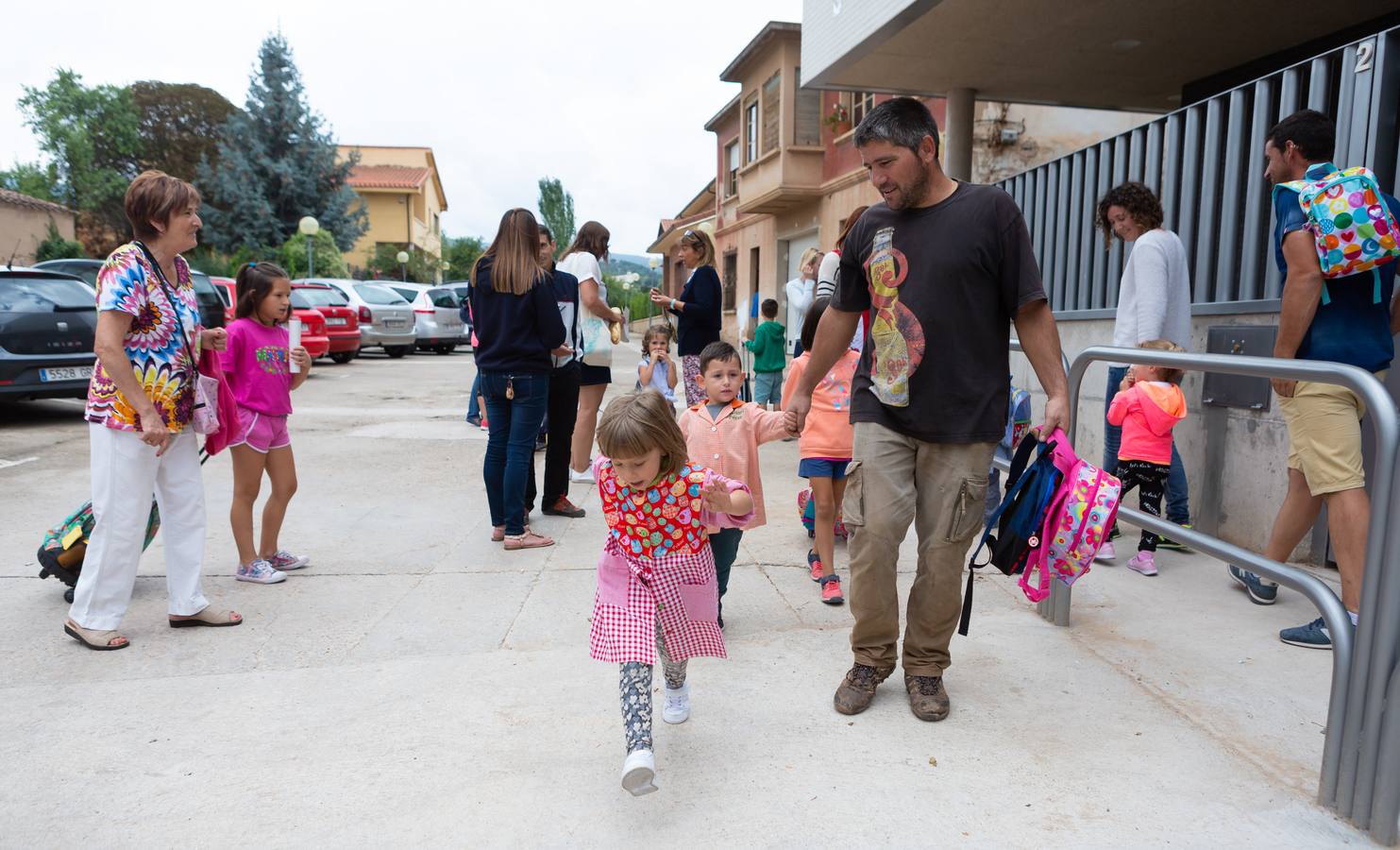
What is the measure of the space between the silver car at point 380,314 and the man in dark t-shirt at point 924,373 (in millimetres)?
17452

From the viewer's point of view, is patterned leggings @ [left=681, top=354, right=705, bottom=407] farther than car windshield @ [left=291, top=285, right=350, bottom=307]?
No

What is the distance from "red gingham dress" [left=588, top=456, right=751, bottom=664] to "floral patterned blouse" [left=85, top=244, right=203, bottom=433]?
80.2 inches

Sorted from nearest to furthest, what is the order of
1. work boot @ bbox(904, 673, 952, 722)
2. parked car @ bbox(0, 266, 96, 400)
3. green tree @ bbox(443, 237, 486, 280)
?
work boot @ bbox(904, 673, 952, 722) < parked car @ bbox(0, 266, 96, 400) < green tree @ bbox(443, 237, 486, 280)

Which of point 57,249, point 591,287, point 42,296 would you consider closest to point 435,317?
point 42,296

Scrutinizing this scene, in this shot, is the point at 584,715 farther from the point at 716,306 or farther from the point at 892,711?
the point at 716,306

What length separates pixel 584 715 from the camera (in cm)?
296

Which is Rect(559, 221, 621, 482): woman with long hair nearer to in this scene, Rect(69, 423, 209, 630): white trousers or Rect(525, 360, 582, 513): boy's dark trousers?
Rect(525, 360, 582, 513): boy's dark trousers

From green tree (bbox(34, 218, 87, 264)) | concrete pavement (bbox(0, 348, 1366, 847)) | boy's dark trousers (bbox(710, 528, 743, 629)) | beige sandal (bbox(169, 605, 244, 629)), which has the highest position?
green tree (bbox(34, 218, 87, 264))

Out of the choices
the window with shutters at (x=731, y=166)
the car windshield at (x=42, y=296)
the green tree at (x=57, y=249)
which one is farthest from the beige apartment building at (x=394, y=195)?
the car windshield at (x=42, y=296)

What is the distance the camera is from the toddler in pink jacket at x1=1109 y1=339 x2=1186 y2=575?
4.50m

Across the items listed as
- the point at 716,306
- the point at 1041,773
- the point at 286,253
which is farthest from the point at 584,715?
the point at 286,253

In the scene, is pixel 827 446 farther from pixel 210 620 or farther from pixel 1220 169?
pixel 1220 169

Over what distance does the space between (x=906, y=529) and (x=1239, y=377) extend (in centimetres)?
306

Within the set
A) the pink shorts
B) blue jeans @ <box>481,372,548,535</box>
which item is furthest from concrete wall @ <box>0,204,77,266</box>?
blue jeans @ <box>481,372,548,535</box>
